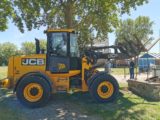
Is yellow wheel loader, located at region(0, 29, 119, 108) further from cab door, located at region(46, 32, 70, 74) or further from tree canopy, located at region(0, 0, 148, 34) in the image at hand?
tree canopy, located at region(0, 0, 148, 34)

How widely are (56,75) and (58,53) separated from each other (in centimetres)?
86

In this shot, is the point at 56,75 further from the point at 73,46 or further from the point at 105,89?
the point at 105,89

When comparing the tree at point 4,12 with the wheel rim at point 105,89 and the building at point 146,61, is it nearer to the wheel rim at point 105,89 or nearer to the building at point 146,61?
the wheel rim at point 105,89

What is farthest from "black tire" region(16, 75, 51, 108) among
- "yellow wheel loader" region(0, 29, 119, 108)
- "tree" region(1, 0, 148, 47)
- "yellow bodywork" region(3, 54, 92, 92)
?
"tree" region(1, 0, 148, 47)

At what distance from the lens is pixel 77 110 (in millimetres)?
13641

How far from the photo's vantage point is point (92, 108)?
1378cm

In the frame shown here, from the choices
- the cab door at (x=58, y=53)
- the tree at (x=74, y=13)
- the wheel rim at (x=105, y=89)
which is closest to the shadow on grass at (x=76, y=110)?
the wheel rim at (x=105, y=89)

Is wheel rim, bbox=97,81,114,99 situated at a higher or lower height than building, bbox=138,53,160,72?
lower

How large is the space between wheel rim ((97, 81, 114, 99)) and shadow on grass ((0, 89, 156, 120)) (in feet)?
1.23

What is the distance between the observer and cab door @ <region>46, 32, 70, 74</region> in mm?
14875

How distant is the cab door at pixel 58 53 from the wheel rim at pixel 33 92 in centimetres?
98

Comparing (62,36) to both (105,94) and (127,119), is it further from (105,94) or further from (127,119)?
(127,119)

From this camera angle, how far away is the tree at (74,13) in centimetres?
2020

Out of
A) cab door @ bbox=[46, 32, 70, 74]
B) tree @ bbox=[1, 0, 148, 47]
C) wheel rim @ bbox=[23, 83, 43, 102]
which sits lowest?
wheel rim @ bbox=[23, 83, 43, 102]
